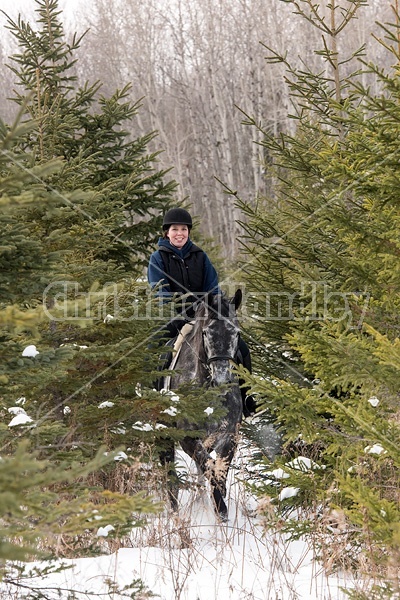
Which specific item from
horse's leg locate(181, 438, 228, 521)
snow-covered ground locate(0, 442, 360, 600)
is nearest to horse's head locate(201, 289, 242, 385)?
horse's leg locate(181, 438, 228, 521)

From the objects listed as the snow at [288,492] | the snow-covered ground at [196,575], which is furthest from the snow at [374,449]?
the snow at [288,492]

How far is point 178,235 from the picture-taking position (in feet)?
28.7

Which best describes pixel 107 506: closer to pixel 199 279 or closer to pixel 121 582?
pixel 121 582

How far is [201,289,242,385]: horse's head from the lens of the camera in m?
7.00

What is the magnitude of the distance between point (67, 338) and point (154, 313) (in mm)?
872

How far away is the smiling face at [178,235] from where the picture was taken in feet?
28.7

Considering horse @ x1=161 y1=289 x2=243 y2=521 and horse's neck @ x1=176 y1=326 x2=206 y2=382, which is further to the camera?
horse's neck @ x1=176 y1=326 x2=206 y2=382

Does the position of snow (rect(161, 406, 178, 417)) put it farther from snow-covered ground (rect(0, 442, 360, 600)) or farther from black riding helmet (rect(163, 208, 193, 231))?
black riding helmet (rect(163, 208, 193, 231))

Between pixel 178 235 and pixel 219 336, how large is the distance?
84.3 inches

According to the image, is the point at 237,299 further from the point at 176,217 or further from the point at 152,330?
the point at 176,217

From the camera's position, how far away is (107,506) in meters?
2.73

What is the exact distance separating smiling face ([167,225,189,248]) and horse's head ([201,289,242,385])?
65.0 inches

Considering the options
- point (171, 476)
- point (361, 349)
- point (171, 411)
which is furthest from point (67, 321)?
point (171, 476)

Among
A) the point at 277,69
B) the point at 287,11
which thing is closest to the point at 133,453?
the point at 277,69
